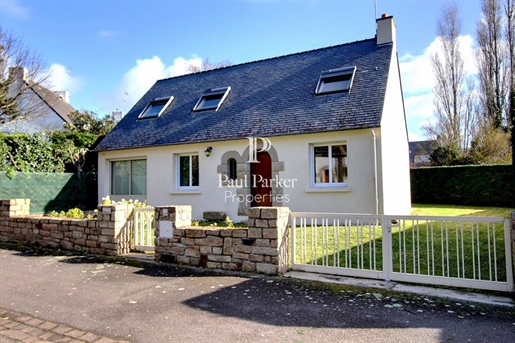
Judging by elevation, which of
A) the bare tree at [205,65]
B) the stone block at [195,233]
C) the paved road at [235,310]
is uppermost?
the bare tree at [205,65]

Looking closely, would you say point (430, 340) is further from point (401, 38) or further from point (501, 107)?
point (501, 107)

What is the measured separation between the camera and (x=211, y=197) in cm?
1259

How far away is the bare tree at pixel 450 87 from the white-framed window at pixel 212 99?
766 inches

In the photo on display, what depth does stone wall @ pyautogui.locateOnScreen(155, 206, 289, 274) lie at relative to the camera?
573 centimetres

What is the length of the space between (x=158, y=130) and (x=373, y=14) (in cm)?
1066

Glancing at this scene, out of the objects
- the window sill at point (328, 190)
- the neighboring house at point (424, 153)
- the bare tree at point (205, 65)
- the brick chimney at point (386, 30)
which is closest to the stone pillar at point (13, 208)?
the window sill at point (328, 190)

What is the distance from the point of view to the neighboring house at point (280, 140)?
10469 millimetres

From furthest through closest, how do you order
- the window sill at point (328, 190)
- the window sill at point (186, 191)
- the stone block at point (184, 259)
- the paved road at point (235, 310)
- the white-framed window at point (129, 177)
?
the white-framed window at point (129, 177), the window sill at point (186, 191), the window sill at point (328, 190), the stone block at point (184, 259), the paved road at point (235, 310)

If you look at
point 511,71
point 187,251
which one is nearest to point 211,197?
point 187,251

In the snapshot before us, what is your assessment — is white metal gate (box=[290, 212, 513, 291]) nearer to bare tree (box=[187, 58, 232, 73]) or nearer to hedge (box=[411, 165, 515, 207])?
hedge (box=[411, 165, 515, 207])

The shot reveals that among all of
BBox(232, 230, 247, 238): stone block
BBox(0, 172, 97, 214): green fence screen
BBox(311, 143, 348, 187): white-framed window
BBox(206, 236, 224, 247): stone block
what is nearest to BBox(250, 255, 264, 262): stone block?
BBox(232, 230, 247, 238): stone block

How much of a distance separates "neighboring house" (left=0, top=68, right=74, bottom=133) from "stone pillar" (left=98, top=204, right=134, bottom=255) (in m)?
15.8

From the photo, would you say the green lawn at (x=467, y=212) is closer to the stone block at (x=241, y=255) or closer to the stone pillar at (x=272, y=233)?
the stone pillar at (x=272, y=233)

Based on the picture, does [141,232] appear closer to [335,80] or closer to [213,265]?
[213,265]
